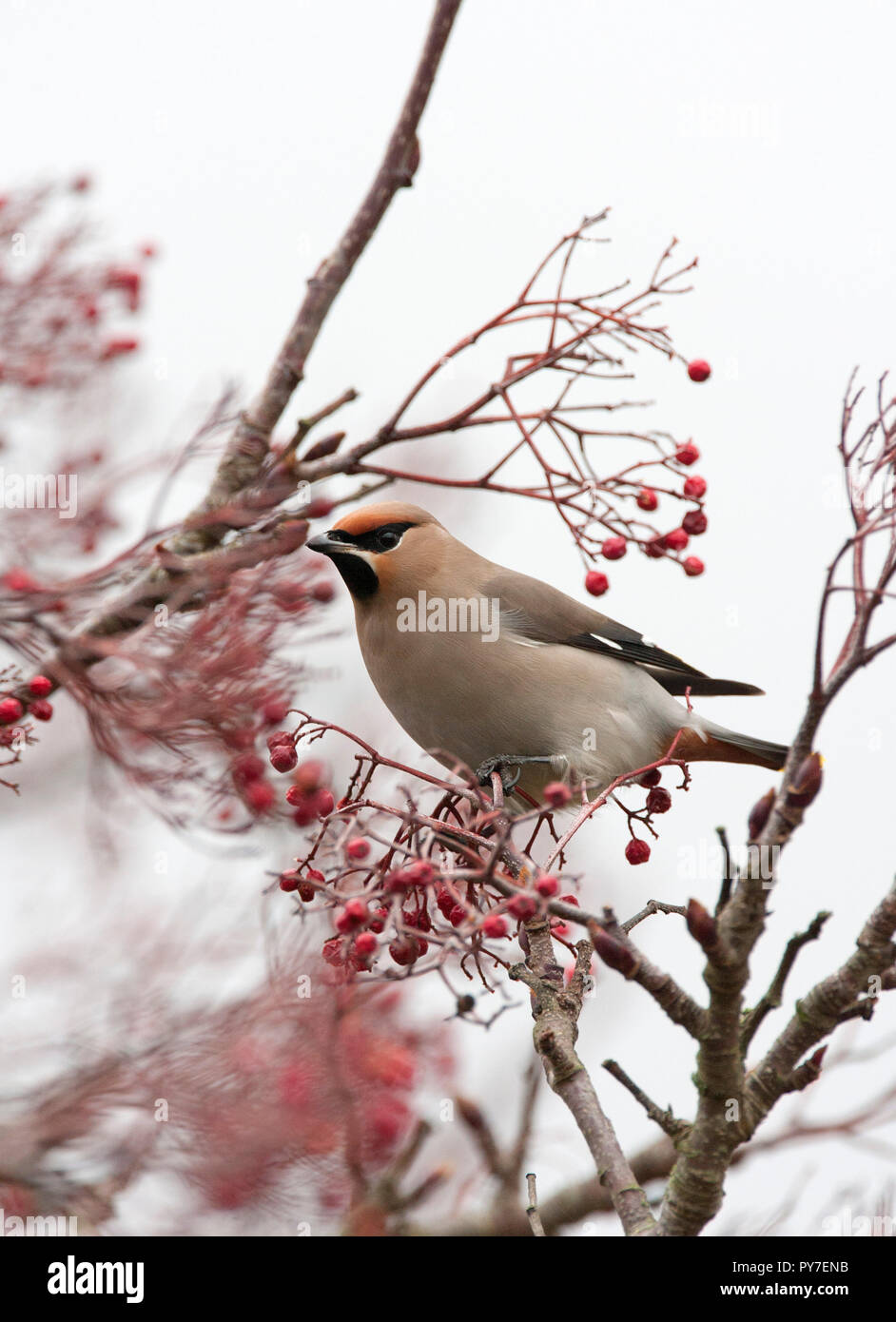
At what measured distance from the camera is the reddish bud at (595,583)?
3.60 meters

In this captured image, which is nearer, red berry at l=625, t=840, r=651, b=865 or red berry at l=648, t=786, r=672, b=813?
red berry at l=648, t=786, r=672, b=813

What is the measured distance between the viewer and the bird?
448cm

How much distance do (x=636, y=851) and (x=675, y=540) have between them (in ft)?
2.54

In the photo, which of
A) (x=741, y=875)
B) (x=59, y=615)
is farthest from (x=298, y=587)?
(x=741, y=875)

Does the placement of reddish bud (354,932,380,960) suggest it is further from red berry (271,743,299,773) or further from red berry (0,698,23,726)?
red berry (0,698,23,726)

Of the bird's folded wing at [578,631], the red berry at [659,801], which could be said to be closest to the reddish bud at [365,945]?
the red berry at [659,801]

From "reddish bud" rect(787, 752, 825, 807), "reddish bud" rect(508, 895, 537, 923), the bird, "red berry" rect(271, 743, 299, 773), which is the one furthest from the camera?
the bird

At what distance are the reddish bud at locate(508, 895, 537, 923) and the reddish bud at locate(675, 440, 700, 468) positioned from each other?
5.54ft

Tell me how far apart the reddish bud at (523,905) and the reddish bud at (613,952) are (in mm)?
133

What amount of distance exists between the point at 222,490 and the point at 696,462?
1267 mm

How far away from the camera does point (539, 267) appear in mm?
A: 3512

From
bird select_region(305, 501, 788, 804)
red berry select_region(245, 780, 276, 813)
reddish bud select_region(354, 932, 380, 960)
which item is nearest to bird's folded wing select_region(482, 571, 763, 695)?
bird select_region(305, 501, 788, 804)

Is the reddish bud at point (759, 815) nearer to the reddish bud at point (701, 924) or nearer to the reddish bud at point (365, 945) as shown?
the reddish bud at point (701, 924)
